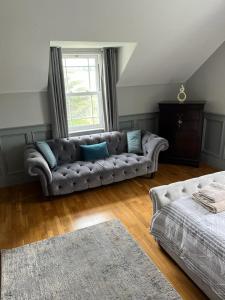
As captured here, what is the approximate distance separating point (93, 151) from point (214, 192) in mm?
1973

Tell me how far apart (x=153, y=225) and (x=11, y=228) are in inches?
61.9

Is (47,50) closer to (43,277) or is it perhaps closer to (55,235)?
(55,235)

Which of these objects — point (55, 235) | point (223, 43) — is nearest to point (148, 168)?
point (55, 235)

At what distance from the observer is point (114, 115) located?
390 centimetres

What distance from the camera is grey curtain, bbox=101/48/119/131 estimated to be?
12.0 ft

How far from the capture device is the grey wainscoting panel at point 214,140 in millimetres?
3816

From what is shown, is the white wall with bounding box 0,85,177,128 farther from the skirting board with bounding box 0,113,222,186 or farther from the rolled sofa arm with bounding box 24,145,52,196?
the rolled sofa arm with bounding box 24,145,52,196

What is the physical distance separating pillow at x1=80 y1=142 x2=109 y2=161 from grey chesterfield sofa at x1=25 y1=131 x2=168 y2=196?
89 mm

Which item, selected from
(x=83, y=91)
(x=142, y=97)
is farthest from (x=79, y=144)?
(x=142, y=97)

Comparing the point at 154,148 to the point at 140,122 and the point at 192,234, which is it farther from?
the point at 192,234

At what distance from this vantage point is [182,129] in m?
3.94

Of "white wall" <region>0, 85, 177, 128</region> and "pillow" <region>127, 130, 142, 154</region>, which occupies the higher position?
"white wall" <region>0, 85, 177, 128</region>

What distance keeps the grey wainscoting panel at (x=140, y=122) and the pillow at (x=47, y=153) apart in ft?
4.84

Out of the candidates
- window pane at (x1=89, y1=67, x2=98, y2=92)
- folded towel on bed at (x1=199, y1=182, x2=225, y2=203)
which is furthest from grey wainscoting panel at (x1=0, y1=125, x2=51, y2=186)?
folded towel on bed at (x1=199, y1=182, x2=225, y2=203)
